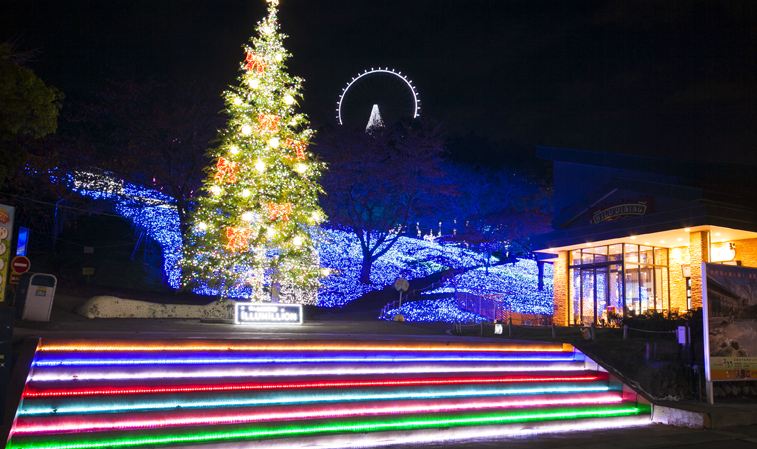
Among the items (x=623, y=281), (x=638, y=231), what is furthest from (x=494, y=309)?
(x=638, y=231)

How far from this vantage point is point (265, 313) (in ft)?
59.5

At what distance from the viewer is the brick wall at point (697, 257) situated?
75.4 ft

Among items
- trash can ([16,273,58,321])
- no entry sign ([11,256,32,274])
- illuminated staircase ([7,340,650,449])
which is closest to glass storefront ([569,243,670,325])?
illuminated staircase ([7,340,650,449])

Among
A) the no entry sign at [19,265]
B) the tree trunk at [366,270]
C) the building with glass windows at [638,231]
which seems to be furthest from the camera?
the tree trunk at [366,270]

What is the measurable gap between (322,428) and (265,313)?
901 centimetres

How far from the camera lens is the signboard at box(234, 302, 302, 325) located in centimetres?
1783

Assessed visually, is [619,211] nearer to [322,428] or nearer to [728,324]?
[728,324]

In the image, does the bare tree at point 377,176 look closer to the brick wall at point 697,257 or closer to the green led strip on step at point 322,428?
the brick wall at point 697,257

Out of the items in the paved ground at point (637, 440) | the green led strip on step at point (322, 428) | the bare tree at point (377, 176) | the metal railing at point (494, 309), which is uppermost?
the bare tree at point (377, 176)

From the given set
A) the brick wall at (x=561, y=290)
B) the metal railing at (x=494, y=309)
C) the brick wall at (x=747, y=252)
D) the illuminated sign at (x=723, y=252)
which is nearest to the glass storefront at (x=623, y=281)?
the brick wall at (x=561, y=290)

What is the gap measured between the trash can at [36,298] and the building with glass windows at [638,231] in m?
18.0

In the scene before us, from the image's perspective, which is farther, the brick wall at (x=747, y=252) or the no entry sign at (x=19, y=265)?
the brick wall at (x=747, y=252)

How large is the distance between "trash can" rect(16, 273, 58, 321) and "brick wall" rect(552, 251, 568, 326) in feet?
68.9

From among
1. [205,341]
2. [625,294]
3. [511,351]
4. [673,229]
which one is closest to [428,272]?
[625,294]
